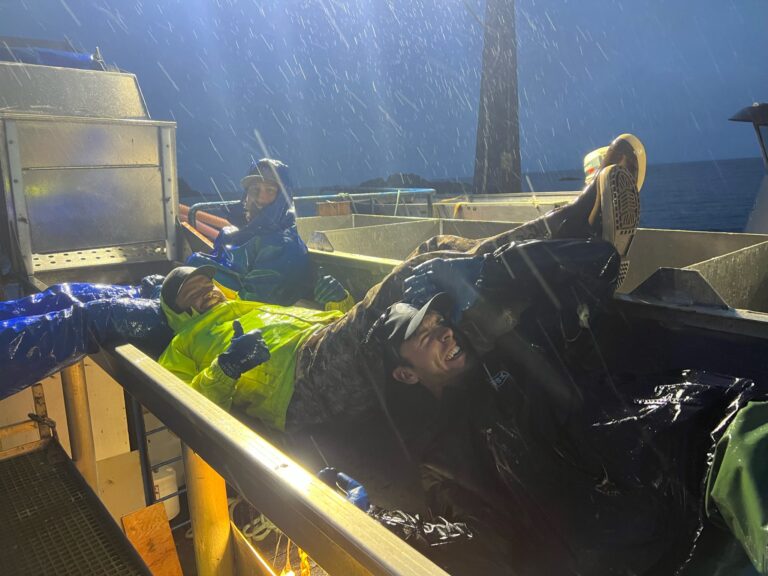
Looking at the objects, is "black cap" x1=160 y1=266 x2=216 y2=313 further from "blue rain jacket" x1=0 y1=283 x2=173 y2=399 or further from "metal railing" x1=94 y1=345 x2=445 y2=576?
"metal railing" x1=94 y1=345 x2=445 y2=576

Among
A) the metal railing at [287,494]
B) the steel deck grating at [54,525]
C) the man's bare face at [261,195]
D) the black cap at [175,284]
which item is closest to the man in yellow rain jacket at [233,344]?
the black cap at [175,284]

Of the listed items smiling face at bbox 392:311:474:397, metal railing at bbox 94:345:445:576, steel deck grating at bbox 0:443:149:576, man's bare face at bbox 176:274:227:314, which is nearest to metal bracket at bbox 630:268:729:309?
smiling face at bbox 392:311:474:397

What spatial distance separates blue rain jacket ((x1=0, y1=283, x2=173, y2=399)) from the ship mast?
24.8 m

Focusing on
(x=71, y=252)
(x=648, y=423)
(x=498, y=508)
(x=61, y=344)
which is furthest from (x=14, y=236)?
(x=648, y=423)

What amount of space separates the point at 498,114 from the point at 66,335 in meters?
26.5

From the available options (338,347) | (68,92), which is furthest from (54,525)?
(68,92)

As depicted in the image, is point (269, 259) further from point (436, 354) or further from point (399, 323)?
point (436, 354)

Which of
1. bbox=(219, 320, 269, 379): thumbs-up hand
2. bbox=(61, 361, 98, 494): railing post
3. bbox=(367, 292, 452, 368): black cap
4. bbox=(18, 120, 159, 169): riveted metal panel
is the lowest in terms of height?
bbox=(61, 361, 98, 494): railing post

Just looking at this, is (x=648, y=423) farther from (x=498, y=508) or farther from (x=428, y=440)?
(x=428, y=440)

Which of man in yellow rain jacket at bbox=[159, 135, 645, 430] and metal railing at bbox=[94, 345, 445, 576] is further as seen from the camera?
man in yellow rain jacket at bbox=[159, 135, 645, 430]

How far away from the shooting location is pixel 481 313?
2102mm

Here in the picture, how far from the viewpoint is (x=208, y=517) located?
5.72 ft

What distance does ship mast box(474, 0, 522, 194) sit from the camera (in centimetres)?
2488

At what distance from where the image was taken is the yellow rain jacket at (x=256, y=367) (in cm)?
249
